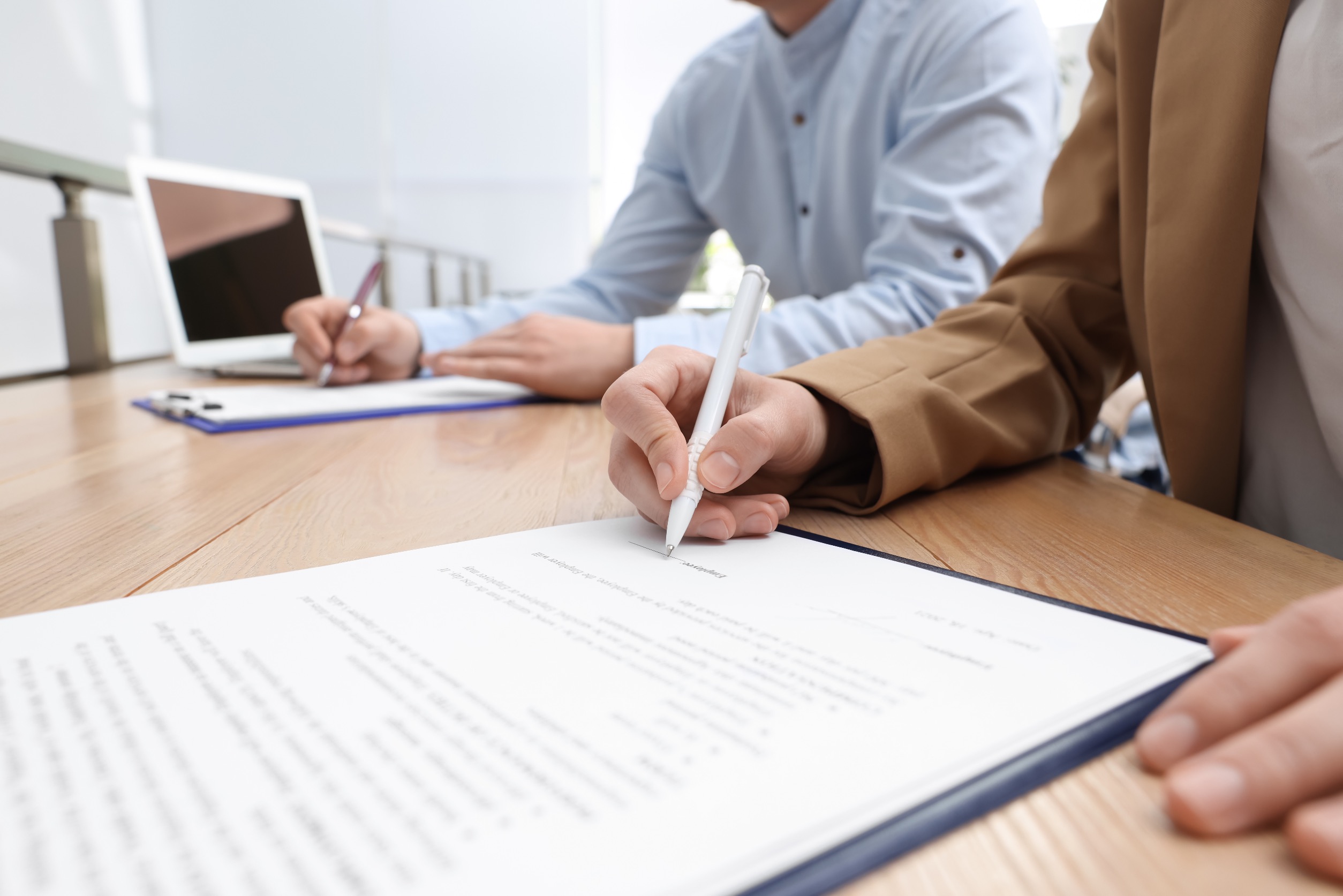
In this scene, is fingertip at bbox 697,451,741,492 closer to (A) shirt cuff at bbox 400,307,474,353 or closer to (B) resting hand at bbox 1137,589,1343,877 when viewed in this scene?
(B) resting hand at bbox 1137,589,1343,877

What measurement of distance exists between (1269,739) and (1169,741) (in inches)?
0.9

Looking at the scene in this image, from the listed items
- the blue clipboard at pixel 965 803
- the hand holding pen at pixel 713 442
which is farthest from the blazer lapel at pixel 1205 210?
the blue clipboard at pixel 965 803

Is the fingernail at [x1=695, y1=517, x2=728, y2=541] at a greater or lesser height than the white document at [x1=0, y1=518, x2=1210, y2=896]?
lesser

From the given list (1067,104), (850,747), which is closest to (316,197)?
(1067,104)

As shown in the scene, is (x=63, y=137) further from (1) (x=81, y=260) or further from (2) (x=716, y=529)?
(2) (x=716, y=529)

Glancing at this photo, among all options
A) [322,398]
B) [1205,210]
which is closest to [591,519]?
[1205,210]

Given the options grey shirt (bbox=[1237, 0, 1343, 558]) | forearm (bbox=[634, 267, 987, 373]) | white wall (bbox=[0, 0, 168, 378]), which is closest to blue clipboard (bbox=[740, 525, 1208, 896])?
grey shirt (bbox=[1237, 0, 1343, 558])

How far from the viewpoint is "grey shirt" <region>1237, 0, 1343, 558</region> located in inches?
15.1

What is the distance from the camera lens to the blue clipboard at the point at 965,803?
5.8 inches

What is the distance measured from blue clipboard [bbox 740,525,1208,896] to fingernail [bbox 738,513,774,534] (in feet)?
0.58

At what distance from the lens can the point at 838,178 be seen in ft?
3.34

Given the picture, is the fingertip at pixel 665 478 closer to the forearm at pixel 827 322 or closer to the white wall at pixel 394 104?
the forearm at pixel 827 322

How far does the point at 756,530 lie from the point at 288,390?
69 cm

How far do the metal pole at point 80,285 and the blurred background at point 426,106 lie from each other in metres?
2.96
